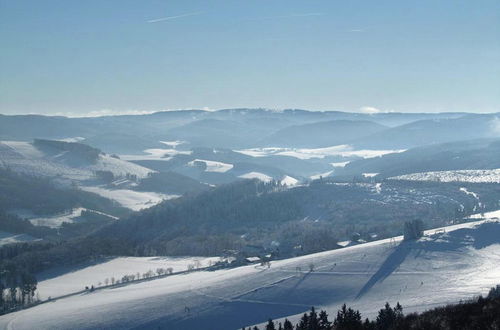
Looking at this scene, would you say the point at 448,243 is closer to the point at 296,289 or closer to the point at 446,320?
the point at 296,289

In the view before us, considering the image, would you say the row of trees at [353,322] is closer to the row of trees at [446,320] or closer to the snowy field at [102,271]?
the row of trees at [446,320]

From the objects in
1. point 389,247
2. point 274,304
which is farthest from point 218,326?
point 389,247

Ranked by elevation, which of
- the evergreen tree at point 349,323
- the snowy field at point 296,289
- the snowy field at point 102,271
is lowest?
the snowy field at point 296,289

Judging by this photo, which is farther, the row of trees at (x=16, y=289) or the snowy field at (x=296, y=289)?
the row of trees at (x=16, y=289)

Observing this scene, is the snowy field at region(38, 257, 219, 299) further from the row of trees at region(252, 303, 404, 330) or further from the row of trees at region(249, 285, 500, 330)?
the row of trees at region(249, 285, 500, 330)

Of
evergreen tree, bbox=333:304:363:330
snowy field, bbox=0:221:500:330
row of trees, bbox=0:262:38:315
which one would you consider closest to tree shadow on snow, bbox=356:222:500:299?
snowy field, bbox=0:221:500:330

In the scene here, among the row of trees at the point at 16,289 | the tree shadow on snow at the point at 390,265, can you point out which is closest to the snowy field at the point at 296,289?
the tree shadow on snow at the point at 390,265

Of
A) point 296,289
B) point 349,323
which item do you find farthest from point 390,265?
point 349,323

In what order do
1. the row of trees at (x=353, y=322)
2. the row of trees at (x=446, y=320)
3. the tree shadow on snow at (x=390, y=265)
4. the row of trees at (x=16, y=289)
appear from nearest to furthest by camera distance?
the row of trees at (x=446, y=320), the row of trees at (x=353, y=322), the tree shadow on snow at (x=390, y=265), the row of trees at (x=16, y=289)
